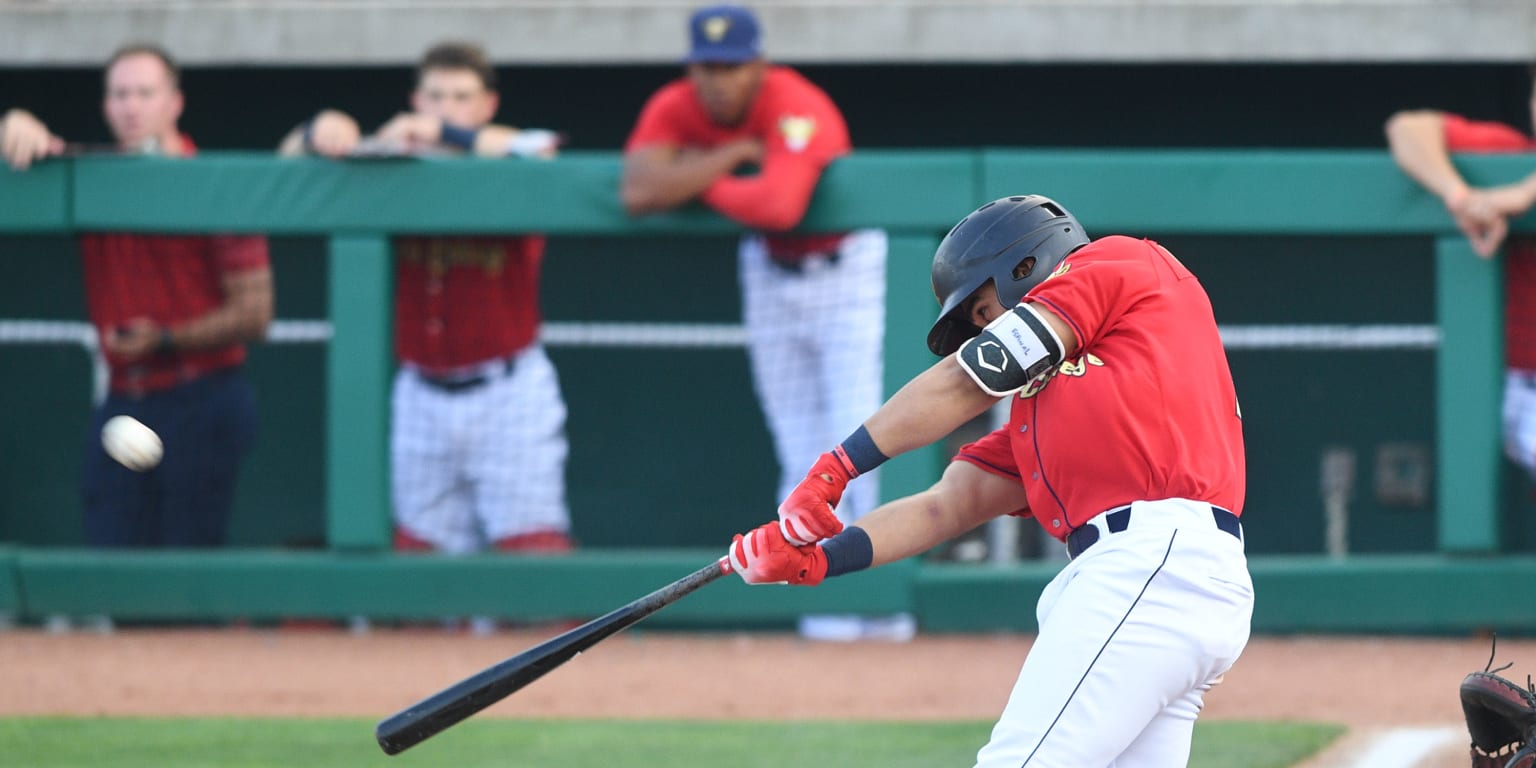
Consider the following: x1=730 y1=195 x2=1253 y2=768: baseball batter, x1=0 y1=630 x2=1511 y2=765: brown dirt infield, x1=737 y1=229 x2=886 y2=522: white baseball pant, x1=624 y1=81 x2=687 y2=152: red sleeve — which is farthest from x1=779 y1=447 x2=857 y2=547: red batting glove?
x1=624 y1=81 x2=687 y2=152: red sleeve

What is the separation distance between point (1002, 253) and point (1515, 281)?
342cm

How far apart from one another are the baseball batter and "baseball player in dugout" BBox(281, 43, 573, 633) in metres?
3.07

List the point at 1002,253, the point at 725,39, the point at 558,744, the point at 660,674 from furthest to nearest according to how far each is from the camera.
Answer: the point at 725,39, the point at 660,674, the point at 558,744, the point at 1002,253

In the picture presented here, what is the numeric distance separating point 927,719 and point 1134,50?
12.2 ft

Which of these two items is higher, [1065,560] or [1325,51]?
[1325,51]

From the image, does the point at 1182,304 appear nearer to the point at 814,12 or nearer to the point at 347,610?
the point at 347,610

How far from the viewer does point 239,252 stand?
20.1 feet

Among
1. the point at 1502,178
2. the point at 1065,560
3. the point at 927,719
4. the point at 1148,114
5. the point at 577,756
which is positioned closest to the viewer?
the point at 577,756

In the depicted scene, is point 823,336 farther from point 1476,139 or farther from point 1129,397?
point 1129,397

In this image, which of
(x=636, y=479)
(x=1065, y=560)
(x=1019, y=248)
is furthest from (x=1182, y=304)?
(x=636, y=479)

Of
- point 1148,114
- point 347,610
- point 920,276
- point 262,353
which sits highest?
point 1148,114

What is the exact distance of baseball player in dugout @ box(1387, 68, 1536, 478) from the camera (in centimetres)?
571

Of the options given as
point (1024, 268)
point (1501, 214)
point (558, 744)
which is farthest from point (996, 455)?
point (1501, 214)

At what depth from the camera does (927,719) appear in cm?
500
